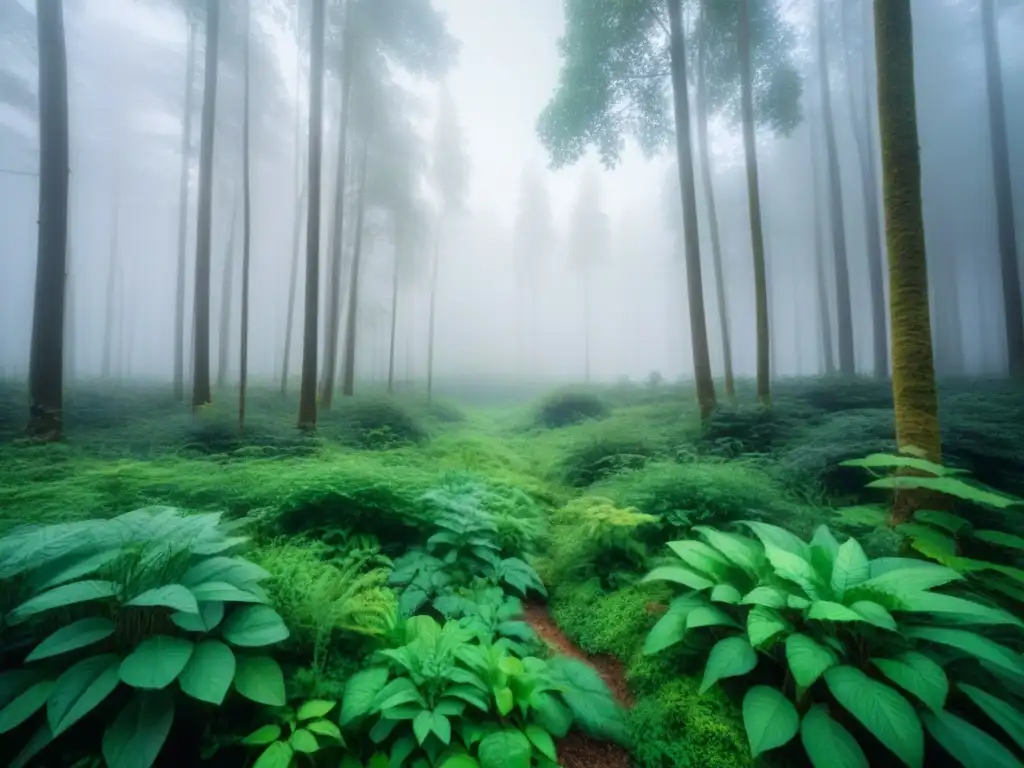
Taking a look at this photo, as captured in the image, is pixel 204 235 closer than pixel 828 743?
No

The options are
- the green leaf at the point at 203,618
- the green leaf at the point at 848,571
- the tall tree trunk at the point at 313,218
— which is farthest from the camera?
the tall tree trunk at the point at 313,218

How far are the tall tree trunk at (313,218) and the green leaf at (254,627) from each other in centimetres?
690

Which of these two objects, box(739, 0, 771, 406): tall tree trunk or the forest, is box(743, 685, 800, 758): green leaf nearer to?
the forest

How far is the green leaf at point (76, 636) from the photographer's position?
1.61m

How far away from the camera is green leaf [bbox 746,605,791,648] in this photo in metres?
1.94

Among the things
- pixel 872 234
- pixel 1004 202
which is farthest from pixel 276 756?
pixel 872 234

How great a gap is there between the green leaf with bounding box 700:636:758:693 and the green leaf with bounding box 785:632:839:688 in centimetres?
23

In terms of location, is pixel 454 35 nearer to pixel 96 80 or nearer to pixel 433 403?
pixel 433 403

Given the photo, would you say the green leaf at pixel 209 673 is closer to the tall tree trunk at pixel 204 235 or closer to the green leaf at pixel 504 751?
the green leaf at pixel 504 751

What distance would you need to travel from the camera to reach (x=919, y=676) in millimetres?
1713

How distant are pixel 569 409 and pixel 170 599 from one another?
1309 cm

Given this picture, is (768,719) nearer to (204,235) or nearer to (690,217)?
(690,217)

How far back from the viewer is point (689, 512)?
3982 mm

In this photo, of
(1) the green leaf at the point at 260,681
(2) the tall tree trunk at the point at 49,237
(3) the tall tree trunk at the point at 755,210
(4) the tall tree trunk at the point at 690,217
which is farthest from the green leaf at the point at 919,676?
(2) the tall tree trunk at the point at 49,237
